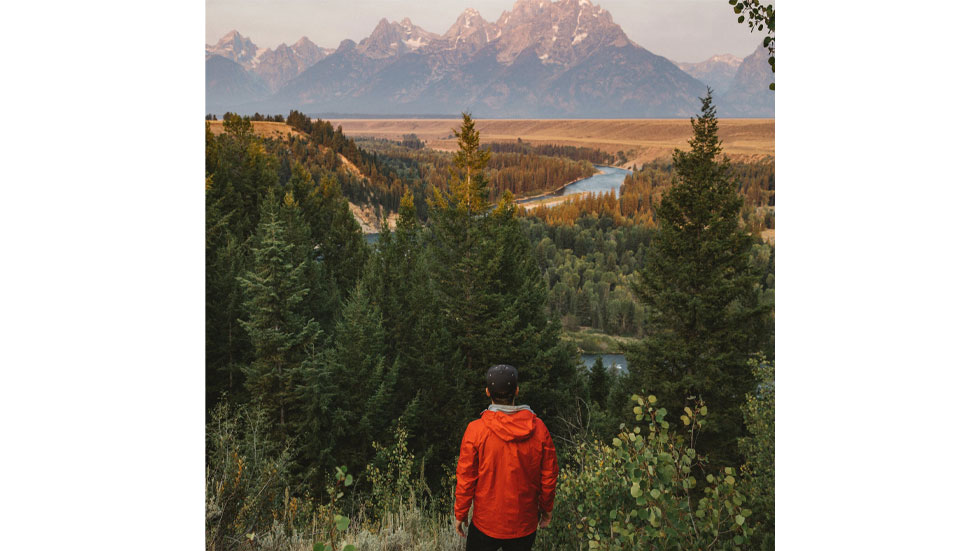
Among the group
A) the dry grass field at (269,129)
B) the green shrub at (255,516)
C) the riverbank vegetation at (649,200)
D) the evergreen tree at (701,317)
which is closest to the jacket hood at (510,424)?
the green shrub at (255,516)

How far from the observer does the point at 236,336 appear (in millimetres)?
12320

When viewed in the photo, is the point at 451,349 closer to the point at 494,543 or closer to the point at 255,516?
the point at 255,516

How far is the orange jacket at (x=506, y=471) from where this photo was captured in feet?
8.81

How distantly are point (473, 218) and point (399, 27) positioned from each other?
5.67 metres

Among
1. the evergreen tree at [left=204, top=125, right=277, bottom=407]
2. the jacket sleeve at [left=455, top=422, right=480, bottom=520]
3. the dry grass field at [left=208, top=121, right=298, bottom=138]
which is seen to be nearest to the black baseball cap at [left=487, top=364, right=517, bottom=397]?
the jacket sleeve at [left=455, top=422, right=480, bottom=520]

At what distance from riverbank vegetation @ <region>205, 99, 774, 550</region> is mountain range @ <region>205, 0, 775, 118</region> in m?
0.46

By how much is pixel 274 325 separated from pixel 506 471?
649 centimetres

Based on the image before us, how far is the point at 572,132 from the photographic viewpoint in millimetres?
7574

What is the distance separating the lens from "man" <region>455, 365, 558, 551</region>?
2680 mm

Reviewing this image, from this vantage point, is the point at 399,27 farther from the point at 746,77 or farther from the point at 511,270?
the point at 511,270


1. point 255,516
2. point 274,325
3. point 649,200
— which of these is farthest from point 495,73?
point 255,516

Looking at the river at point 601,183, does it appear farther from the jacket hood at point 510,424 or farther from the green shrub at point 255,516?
the jacket hood at point 510,424
